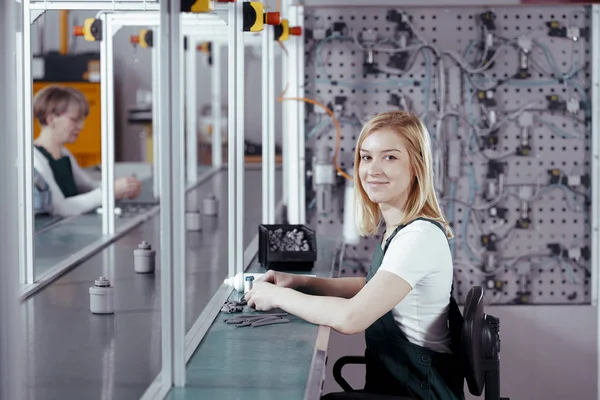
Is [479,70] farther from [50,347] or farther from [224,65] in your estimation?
[224,65]

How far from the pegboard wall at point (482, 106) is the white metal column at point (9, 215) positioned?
2.71 m

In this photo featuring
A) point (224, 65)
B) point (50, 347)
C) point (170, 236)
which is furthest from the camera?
point (224, 65)

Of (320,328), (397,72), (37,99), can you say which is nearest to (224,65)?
(37,99)

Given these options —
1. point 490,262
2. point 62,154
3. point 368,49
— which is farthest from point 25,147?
point 62,154

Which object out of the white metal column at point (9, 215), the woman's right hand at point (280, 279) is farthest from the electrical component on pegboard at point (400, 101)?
the white metal column at point (9, 215)

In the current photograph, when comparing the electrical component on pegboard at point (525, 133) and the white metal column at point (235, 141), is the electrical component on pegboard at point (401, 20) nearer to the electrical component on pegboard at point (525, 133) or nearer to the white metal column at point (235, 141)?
the electrical component on pegboard at point (525, 133)

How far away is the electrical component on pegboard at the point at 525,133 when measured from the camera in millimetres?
3719

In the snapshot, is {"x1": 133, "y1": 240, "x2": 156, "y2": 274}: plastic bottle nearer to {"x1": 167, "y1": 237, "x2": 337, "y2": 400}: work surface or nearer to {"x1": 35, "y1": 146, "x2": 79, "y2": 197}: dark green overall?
{"x1": 167, "y1": 237, "x2": 337, "y2": 400}: work surface

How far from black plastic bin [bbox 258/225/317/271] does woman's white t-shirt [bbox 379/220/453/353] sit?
2.25ft

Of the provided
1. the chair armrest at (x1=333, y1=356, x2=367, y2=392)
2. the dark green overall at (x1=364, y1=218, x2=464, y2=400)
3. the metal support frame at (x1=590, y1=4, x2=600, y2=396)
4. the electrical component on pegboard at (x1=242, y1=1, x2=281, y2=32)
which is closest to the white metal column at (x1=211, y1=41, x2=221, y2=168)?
the metal support frame at (x1=590, y1=4, x2=600, y2=396)

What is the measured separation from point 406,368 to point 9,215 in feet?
4.10

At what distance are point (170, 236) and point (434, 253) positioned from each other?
67 centimetres

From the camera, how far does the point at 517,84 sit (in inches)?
147

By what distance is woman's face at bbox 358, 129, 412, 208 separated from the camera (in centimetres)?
212
